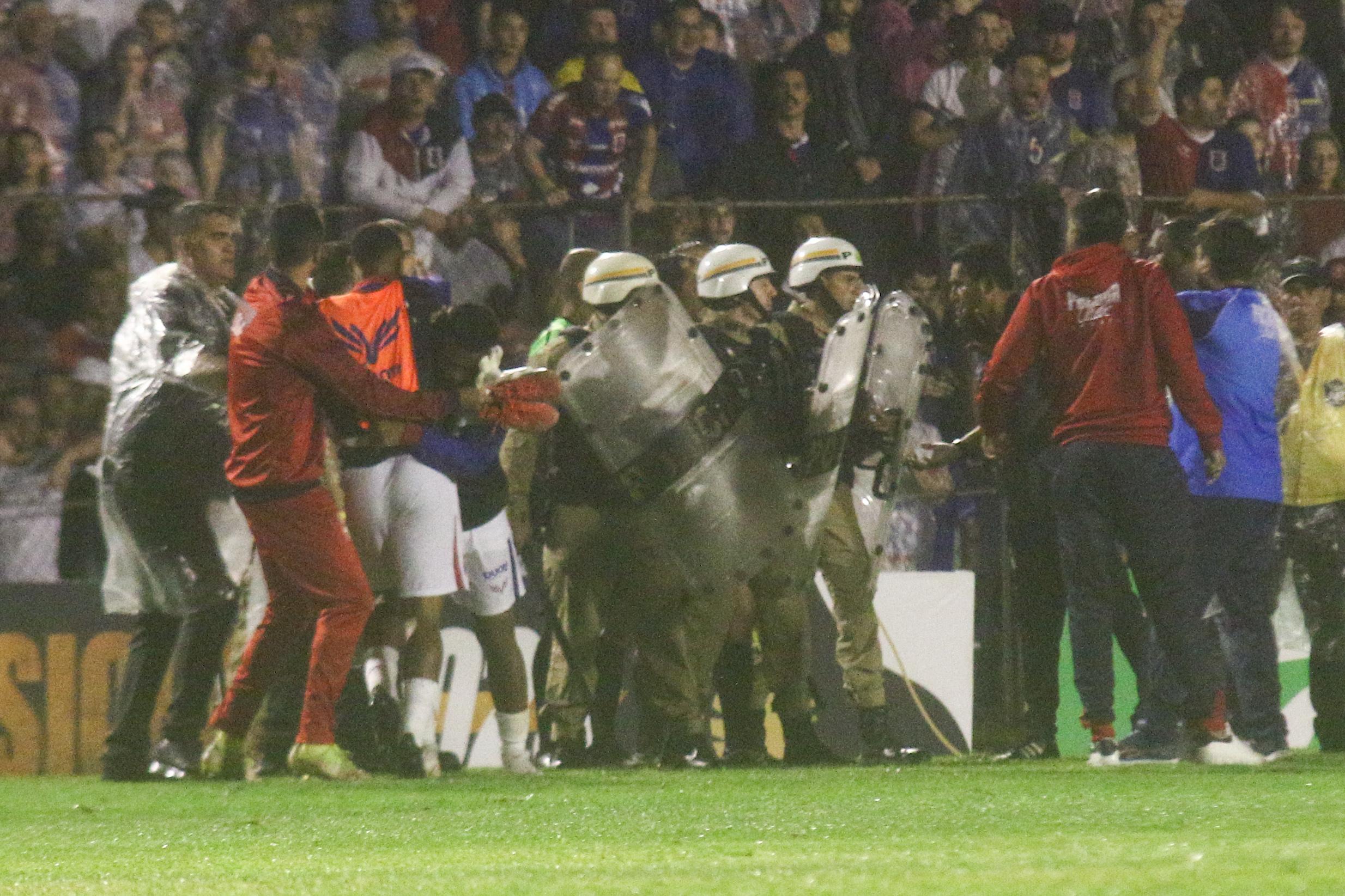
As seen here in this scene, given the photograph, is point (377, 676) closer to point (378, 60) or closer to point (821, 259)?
point (821, 259)

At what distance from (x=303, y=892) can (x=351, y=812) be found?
2131mm

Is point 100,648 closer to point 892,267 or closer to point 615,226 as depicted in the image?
point 615,226

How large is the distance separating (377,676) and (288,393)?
1424 mm

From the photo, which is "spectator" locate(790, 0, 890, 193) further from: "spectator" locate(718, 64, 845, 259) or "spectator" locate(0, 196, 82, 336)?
"spectator" locate(0, 196, 82, 336)

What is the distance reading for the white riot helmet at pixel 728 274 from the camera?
29.7ft

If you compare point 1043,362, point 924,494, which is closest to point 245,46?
point 924,494

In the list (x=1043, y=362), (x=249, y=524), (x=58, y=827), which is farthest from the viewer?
(x=1043, y=362)

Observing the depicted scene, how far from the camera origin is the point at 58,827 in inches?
264

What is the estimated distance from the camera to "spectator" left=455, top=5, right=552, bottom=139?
12.9m

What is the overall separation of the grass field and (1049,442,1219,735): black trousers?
388 millimetres

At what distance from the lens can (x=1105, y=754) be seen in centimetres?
817

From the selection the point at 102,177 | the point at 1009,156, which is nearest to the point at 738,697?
the point at 1009,156

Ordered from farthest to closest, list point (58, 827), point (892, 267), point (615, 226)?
point (892, 267), point (615, 226), point (58, 827)

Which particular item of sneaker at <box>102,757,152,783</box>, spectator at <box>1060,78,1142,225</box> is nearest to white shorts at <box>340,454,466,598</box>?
sneaker at <box>102,757,152,783</box>
